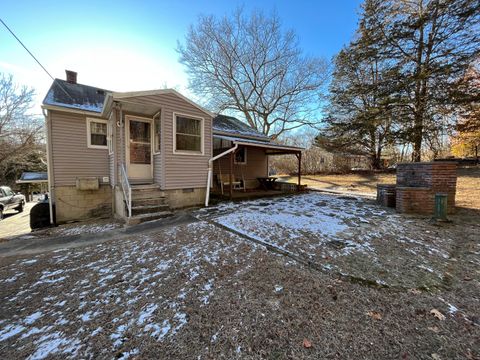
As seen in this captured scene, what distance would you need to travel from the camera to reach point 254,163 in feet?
37.4

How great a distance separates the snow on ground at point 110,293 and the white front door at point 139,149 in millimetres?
3433

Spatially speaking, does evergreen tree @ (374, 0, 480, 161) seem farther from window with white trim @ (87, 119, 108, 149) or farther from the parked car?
the parked car

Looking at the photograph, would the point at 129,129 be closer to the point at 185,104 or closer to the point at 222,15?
the point at 185,104

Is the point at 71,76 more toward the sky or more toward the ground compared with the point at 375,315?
more toward the sky

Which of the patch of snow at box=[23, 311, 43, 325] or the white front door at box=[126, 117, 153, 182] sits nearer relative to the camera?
the patch of snow at box=[23, 311, 43, 325]

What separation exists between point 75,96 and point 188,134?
16.5ft

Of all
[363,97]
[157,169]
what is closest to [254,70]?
[363,97]

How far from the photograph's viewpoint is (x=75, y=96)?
7.74 metres

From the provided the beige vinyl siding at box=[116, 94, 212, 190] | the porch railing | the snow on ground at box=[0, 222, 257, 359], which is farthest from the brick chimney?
the snow on ground at box=[0, 222, 257, 359]

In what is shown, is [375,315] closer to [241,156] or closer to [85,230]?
[85,230]

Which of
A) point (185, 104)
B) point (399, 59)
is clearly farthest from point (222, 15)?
point (185, 104)

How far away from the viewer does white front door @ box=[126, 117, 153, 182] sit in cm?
676

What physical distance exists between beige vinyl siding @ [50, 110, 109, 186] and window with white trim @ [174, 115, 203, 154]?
3454 mm

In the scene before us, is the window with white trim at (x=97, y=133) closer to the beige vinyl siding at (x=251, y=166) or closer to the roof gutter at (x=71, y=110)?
the roof gutter at (x=71, y=110)
